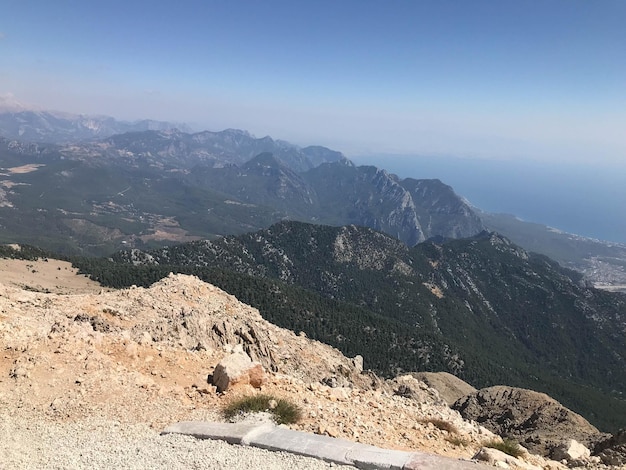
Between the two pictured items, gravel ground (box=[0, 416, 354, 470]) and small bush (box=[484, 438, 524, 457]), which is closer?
gravel ground (box=[0, 416, 354, 470])

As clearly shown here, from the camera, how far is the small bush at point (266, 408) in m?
15.3

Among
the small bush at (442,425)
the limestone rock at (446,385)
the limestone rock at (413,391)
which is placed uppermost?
A: the small bush at (442,425)

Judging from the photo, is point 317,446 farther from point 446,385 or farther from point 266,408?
point 446,385

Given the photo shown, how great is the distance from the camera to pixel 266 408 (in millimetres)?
15766

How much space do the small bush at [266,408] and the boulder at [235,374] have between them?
1.15m

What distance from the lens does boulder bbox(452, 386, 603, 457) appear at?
112 ft

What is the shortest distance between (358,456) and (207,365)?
1055 centimetres

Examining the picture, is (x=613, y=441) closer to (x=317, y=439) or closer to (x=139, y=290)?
(x=317, y=439)

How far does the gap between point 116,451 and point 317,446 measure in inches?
244

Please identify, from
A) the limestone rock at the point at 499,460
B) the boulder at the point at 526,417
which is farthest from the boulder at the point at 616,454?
the boulder at the point at 526,417

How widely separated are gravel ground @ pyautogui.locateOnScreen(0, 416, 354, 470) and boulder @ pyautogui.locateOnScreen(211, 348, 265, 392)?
3.80 metres

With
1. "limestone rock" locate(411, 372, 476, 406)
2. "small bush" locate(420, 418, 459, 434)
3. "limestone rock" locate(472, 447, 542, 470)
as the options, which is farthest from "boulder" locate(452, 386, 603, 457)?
"limestone rock" locate(472, 447, 542, 470)

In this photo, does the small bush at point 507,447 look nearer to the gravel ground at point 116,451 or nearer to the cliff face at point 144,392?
the cliff face at point 144,392

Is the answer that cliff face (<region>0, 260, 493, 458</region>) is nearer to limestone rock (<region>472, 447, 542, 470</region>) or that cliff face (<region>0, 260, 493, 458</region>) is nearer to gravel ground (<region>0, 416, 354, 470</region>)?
gravel ground (<region>0, 416, 354, 470</region>)
